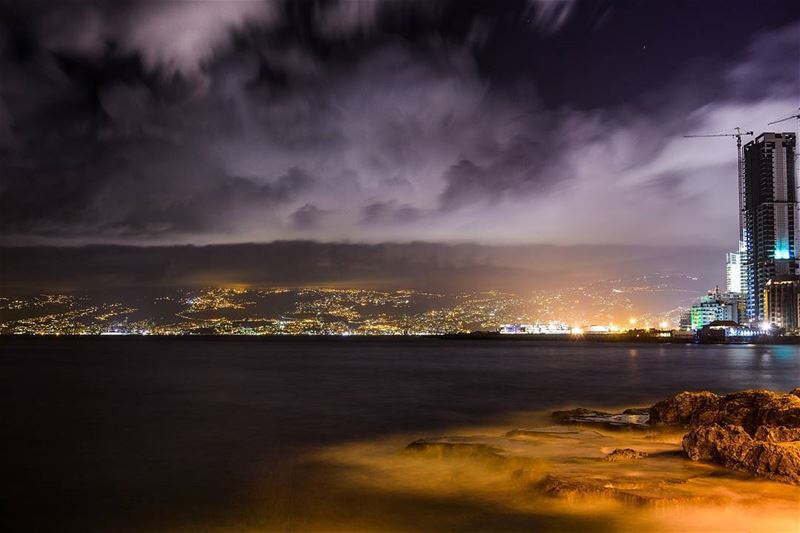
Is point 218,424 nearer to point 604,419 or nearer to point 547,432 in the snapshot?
point 547,432

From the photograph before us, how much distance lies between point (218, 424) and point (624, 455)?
1868 cm

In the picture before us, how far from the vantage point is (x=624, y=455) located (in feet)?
50.9

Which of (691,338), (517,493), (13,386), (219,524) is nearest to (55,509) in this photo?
(219,524)

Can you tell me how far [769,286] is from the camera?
576 ft

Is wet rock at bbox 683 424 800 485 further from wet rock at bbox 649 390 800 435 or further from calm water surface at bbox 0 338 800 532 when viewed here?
calm water surface at bbox 0 338 800 532

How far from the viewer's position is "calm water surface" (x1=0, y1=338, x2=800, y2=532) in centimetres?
1523

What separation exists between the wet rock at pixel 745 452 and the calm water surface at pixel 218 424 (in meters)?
4.74

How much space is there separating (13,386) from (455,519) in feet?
153

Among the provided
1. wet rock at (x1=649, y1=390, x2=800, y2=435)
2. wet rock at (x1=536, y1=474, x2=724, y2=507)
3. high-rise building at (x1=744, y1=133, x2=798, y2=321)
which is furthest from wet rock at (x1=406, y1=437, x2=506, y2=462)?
high-rise building at (x1=744, y1=133, x2=798, y2=321)

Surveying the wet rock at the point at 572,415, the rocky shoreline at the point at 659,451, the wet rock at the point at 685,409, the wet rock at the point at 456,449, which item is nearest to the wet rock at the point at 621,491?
the rocky shoreline at the point at 659,451

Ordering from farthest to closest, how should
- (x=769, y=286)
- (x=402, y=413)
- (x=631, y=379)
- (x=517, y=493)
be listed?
(x=769, y=286), (x=631, y=379), (x=402, y=413), (x=517, y=493)

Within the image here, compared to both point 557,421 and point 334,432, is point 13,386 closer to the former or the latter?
point 334,432

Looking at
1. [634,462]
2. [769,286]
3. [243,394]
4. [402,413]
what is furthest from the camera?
[769,286]

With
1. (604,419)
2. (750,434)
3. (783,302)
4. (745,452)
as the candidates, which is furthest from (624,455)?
(783,302)
